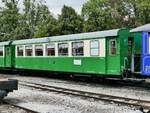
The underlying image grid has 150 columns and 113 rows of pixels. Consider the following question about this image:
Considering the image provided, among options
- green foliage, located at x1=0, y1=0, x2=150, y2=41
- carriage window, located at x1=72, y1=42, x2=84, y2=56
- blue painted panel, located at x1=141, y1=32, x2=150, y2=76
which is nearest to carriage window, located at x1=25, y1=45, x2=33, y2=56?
carriage window, located at x1=72, y1=42, x2=84, y2=56

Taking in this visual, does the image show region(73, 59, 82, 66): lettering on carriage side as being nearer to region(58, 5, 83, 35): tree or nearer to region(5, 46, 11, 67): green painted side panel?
region(5, 46, 11, 67): green painted side panel

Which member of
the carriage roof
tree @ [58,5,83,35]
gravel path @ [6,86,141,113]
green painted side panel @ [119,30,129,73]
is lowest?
gravel path @ [6,86,141,113]

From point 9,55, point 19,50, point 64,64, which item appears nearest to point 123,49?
point 64,64

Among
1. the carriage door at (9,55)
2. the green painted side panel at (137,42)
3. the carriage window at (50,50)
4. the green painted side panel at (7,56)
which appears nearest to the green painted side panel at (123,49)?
the green painted side panel at (137,42)

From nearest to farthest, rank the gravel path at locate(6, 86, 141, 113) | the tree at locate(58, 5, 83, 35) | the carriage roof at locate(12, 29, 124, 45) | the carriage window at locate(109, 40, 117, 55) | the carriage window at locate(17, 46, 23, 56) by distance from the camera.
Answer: the gravel path at locate(6, 86, 141, 113) < the carriage window at locate(109, 40, 117, 55) < the carriage roof at locate(12, 29, 124, 45) < the carriage window at locate(17, 46, 23, 56) < the tree at locate(58, 5, 83, 35)


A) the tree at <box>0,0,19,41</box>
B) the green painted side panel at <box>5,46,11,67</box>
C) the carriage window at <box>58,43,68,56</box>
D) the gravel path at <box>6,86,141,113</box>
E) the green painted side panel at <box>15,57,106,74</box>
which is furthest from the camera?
the tree at <box>0,0,19,41</box>

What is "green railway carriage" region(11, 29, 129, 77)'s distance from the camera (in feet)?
68.7

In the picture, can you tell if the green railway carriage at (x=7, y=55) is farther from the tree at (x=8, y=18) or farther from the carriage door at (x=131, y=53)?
the tree at (x=8, y=18)

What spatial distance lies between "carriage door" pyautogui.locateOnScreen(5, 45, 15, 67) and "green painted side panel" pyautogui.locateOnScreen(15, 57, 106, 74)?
4.71 ft

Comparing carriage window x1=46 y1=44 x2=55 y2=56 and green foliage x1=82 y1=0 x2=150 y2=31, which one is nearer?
carriage window x1=46 y1=44 x2=55 y2=56

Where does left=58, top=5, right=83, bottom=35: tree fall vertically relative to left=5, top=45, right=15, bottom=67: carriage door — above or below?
above

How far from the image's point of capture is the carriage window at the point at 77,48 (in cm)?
2378

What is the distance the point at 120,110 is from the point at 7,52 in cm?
2244

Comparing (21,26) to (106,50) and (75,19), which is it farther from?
(106,50)
